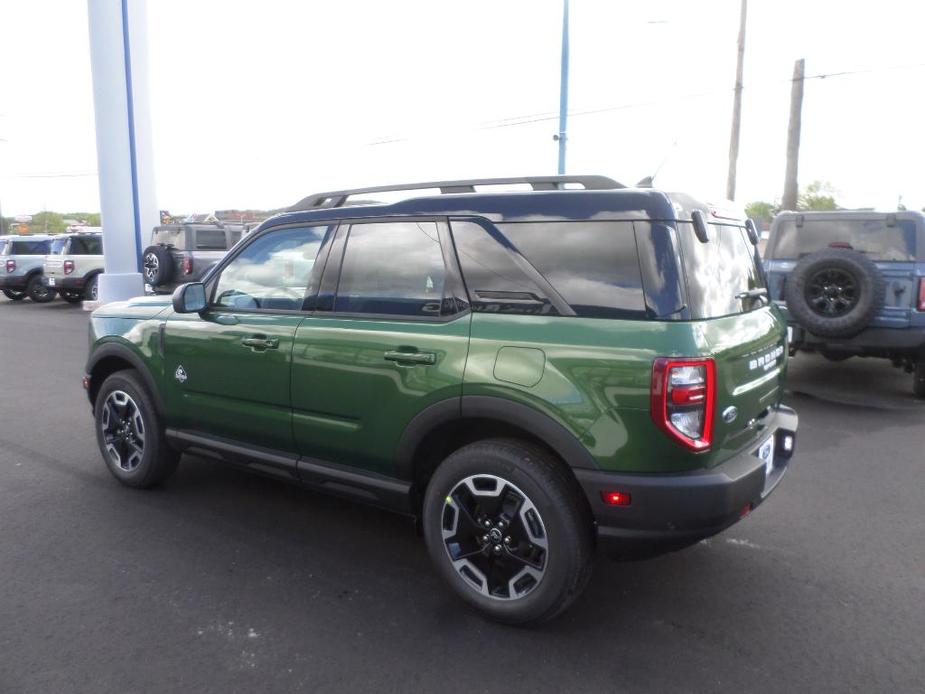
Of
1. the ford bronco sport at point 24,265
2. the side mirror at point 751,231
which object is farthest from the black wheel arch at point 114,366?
the ford bronco sport at point 24,265

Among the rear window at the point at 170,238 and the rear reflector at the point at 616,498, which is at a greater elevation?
the rear window at the point at 170,238

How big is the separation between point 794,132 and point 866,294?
1392 centimetres

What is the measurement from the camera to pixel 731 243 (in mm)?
3482

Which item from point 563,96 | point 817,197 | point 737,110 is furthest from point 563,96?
point 817,197

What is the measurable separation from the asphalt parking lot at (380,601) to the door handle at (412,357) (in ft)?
3.63

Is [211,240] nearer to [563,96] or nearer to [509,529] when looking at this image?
[563,96]

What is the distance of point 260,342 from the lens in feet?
12.8

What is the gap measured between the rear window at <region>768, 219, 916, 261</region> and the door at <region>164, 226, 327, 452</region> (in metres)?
6.15

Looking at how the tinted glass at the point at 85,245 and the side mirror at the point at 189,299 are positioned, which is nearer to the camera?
the side mirror at the point at 189,299

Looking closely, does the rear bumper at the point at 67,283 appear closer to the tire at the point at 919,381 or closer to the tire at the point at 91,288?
the tire at the point at 91,288

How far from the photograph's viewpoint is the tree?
42.5 m

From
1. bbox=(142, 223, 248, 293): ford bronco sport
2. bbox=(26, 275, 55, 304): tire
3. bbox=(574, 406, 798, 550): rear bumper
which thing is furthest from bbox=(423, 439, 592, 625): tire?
bbox=(26, 275, 55, 304): tire

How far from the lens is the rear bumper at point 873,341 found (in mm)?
7152

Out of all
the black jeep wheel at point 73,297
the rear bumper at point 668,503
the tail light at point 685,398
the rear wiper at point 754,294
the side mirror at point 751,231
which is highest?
the side mirror at point 751,231
